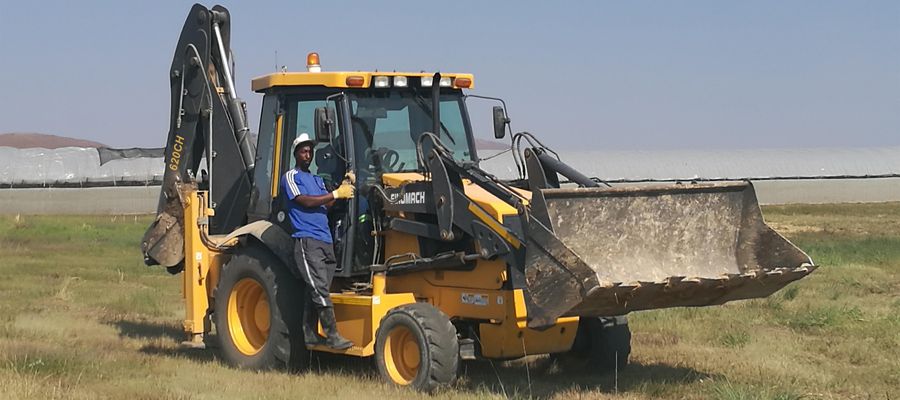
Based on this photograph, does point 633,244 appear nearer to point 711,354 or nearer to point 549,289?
point 549,289

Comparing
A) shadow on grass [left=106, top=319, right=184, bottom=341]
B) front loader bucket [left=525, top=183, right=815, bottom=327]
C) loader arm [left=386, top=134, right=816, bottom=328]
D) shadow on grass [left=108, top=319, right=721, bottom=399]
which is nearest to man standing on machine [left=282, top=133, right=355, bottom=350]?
shadow on grass [left=108, top=319, right=721, bottom=399]

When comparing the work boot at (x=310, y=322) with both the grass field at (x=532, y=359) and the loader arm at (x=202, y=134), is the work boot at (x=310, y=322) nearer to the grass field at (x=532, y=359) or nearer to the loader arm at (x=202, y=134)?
the grass field at (x=532, y=359)

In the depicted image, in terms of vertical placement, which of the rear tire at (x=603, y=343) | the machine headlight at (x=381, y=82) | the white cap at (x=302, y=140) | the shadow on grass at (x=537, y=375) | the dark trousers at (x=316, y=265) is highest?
the machine headlight at (x=381, y=82)

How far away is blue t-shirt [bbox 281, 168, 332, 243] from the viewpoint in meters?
10.6

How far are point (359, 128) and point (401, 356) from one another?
1.92 meters

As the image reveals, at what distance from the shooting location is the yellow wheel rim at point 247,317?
38.8 ft

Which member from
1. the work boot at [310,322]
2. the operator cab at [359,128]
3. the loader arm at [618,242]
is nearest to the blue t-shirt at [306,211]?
the operator cab at [359,128]

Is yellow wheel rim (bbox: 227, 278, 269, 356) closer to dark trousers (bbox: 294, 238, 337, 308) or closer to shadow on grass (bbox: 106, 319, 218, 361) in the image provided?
shadow on grass (bbox: 106, 319, 218, 361)

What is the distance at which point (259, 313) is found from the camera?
11.9 metres

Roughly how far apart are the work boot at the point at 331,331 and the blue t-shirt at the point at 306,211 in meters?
0.57

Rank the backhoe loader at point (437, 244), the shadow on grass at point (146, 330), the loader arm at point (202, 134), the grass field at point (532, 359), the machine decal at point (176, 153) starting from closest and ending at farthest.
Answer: the backhoe loader at point (437, 244) < the grass field at point (532, 359) < the loader arm at point (202, 134) < the machine decal at point (176, 153) < the shadow on grass at point (146, 330)

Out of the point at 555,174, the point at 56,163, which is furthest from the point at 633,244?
the point at 56,163

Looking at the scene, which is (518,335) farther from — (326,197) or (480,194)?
(326,197)

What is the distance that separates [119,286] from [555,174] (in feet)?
32.0
